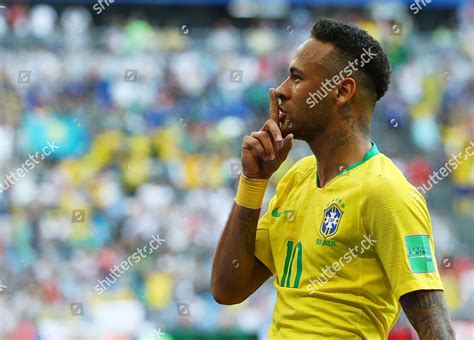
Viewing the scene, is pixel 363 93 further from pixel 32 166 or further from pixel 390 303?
pixel 32 166

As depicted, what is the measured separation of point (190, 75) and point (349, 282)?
10427mm

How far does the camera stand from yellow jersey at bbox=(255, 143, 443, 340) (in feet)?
8.65

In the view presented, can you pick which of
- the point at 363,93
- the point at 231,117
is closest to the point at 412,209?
the point at 363,93

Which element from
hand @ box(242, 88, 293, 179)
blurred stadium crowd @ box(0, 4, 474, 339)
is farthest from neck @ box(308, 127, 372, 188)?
blurred stadium crowd @ box(0, 4, 474, 339)

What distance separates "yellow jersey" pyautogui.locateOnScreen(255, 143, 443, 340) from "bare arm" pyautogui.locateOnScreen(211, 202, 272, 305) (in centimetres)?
17

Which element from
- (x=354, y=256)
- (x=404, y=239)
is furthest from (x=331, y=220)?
(x=404, y=239)

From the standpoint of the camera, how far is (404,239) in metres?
2.63

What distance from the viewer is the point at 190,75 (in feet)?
42.7

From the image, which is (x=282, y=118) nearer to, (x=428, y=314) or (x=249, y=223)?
(x=249, y=223)

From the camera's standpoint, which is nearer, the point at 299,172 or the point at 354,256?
the point at 354,256

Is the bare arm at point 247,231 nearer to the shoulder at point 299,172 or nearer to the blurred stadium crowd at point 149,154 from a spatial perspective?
the shoulder at point 299,172

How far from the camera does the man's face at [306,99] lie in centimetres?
300

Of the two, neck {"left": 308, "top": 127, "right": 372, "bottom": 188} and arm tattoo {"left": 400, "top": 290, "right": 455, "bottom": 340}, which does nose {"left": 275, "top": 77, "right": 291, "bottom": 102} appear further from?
arm tattoo {"left": 400, "top": 290, "right": 455, "bottom": 340}

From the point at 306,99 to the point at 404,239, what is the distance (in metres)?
0.62
